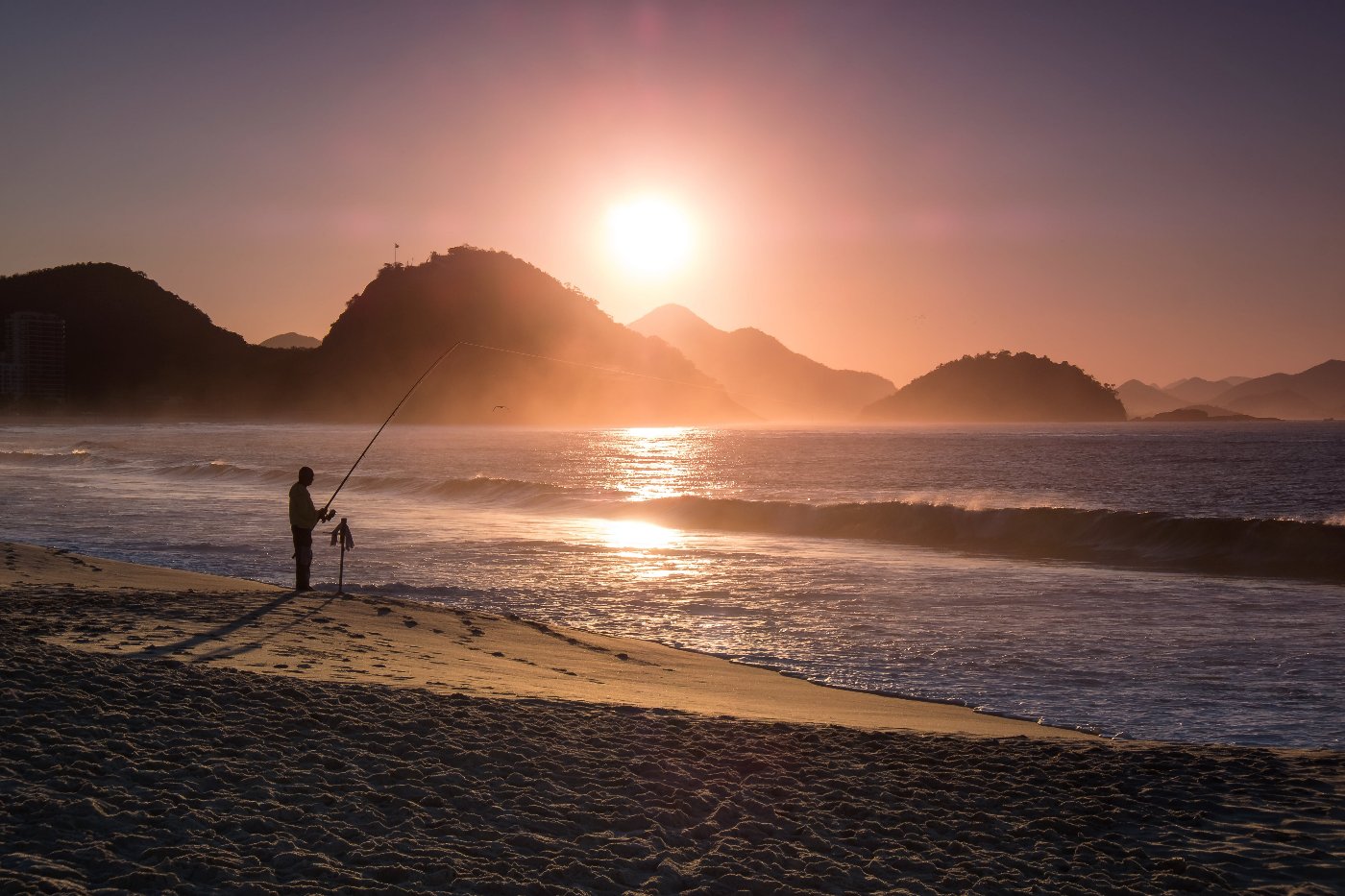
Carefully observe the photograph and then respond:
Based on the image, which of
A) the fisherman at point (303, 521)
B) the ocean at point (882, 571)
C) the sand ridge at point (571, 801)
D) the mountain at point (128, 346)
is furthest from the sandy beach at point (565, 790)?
the mountain at point (128, 346)

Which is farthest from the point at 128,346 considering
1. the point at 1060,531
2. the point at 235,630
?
the point at 235,630

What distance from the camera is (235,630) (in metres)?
9.95

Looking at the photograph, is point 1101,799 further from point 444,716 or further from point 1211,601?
point 1211,601

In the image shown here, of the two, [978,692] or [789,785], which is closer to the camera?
[789,785]

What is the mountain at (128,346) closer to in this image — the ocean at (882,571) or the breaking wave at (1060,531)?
the ocean at (882,571)

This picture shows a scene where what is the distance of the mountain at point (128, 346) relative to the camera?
173375mm

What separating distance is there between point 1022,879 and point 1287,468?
242 ft

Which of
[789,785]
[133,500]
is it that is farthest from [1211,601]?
[133,500]

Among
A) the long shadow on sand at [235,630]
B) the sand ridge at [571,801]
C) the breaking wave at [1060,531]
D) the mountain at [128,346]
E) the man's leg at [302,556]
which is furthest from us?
the mountain at [128,346]

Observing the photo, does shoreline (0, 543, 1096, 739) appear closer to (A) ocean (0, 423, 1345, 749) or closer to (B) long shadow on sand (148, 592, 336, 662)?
(B) long shadow on sand (148, 592, 336, 662)

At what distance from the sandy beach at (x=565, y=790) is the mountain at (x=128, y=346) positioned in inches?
7421

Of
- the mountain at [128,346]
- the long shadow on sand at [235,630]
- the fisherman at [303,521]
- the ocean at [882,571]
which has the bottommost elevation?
the ocean at [882,571]

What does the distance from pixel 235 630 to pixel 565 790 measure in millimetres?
5945

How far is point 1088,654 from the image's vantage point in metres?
11.6
